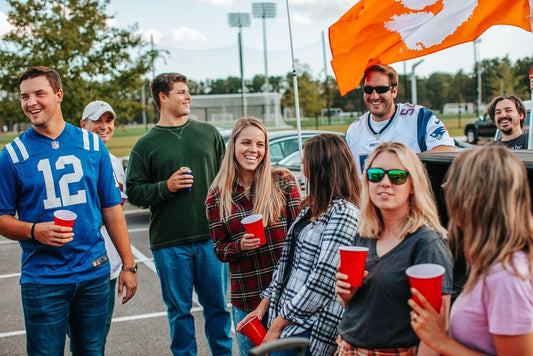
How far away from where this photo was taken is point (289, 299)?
2695mm

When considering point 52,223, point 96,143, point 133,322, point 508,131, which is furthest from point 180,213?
point 508,131

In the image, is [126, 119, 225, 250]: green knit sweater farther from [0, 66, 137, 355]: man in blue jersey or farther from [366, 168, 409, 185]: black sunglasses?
[366, 168, 409, 185]: black sunglasses

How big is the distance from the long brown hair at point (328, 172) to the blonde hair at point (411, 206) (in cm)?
29

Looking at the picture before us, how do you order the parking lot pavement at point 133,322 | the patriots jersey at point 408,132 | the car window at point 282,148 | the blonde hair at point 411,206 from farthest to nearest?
the car window at point 282,148 < the parking lot pavement at point 133,322 < the patriots jersey at point 408,132 < the blonde hair at point 411,206

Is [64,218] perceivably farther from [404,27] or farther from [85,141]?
[404,27]

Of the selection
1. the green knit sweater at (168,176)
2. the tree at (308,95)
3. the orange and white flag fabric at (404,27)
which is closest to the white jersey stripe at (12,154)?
the green knit sweater at (168,176)

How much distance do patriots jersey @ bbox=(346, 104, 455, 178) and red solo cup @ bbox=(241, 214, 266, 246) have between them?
1.33 metres

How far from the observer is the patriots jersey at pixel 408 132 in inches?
149

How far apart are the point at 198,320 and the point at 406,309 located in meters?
3.63

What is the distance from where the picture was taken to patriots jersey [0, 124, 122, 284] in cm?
298

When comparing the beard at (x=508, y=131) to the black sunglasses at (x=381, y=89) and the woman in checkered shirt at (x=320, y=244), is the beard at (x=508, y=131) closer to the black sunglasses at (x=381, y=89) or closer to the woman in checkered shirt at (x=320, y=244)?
the black sunglasses at (x=381, y=89)

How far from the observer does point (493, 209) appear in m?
1.68

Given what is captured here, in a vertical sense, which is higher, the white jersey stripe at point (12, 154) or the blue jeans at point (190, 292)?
the white jersey stripe at point (12, 154)

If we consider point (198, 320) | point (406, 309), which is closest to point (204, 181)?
point (198, 320)
